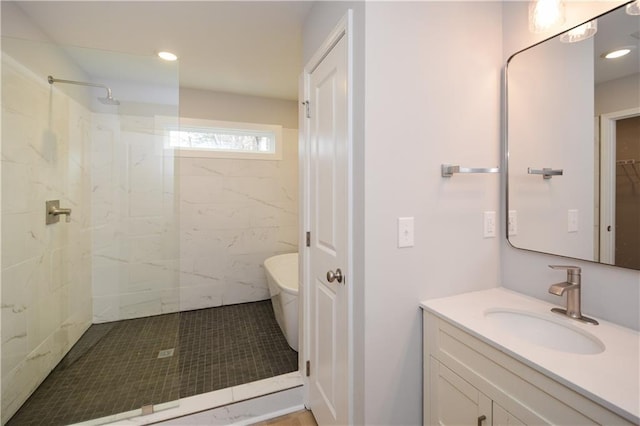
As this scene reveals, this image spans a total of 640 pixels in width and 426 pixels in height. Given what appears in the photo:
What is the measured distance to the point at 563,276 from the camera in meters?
1.21

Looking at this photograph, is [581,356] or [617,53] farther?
[617,53]

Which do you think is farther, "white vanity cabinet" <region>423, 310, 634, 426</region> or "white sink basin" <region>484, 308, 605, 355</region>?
"white sink basin" <region>484, 308, 605, 355</region>

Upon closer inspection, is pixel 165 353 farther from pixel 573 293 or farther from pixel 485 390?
pixel 573 293

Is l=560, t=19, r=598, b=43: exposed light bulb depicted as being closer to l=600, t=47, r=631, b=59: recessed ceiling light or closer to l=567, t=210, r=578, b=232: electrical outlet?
l=600, t=47, r=631, b=59: recessed ceiling light

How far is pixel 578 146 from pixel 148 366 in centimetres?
275

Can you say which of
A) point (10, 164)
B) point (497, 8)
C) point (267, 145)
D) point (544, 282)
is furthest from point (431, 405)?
point (267, 145)

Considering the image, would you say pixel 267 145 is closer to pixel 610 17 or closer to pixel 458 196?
pixel 458 196

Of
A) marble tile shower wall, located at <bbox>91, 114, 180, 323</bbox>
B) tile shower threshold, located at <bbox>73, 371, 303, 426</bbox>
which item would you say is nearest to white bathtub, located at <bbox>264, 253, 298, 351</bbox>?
tile shower threshold, located at <bbox>73, 371, 303, 426</bbox>

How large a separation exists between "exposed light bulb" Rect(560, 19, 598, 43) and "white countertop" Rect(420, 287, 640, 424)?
3.63 ft

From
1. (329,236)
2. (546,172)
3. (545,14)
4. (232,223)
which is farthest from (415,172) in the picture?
(232,223)

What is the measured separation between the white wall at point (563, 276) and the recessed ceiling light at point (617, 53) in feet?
0.54

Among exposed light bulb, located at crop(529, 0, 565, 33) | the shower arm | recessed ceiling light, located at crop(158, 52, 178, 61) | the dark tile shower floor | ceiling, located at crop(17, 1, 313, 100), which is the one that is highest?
recessed ceiling light, located at crop(158, 52, 178, 61)

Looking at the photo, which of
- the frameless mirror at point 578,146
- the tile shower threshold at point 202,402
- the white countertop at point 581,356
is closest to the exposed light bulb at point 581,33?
the frameless mirror at point 578,146

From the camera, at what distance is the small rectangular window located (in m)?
3.01
